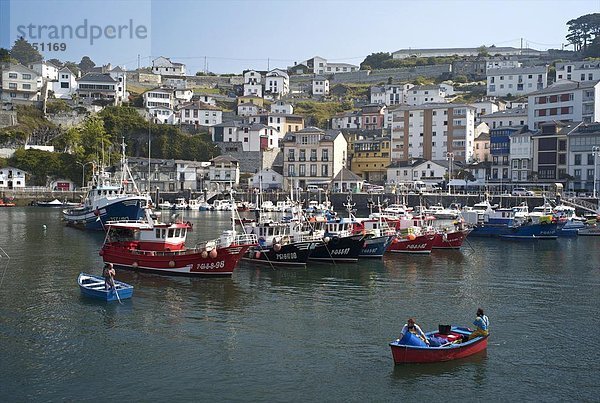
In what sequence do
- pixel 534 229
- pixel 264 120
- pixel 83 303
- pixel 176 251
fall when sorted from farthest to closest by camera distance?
pixel 264 120, pixel 534 229, pixel 176 251, pixel 83 303

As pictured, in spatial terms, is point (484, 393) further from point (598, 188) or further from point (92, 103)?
point (92, 103)

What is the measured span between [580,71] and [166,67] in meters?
99.1

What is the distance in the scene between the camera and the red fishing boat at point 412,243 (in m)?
48.9

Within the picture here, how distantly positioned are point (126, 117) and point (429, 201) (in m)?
56.5

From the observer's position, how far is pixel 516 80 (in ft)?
445

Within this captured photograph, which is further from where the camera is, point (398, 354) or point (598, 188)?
point (598, 188)

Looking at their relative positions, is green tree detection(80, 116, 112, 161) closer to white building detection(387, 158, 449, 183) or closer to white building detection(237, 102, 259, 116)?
white building detection(237, 102, 259, 116)

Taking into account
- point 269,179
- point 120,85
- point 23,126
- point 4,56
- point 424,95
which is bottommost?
point 269,179


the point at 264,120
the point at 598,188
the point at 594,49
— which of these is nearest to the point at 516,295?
the point at 598,188

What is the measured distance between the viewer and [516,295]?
108ft

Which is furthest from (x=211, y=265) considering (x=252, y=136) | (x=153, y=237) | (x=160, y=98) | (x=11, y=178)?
(x=160, y=98)

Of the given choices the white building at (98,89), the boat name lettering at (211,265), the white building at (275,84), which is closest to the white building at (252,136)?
the white building at (98,89)

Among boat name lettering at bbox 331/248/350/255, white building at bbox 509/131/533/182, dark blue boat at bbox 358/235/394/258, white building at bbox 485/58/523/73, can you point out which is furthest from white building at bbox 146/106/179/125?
boat name lettering at bbox 331/248/350/255

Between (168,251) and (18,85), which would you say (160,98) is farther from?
(168,251)
